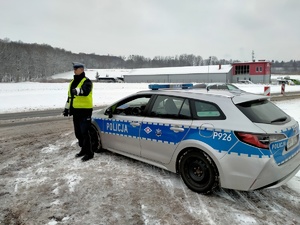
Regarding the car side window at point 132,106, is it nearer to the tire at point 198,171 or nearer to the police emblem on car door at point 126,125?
the police emblem on car door at point 126,125

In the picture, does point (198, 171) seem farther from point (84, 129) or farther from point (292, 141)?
point (84, 129)

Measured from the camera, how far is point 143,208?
11.4 ft

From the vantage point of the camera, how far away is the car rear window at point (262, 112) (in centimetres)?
360

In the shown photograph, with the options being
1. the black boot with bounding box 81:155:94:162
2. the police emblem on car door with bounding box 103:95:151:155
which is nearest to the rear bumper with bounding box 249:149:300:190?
the police emblem on car door with bounding box 103:95:151:155

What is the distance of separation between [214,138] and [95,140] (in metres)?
2.96

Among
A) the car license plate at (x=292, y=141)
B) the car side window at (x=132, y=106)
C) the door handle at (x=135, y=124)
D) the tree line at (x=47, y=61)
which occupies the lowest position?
the car license plate at (x=292, y=141)

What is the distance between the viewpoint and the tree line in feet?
294

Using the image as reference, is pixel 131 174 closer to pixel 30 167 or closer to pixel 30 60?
pixel 30 167

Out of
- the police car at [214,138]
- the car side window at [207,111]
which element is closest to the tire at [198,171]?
the police car at [214,138]

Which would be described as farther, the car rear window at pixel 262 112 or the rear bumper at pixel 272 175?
the car rear window at pixel 262 112

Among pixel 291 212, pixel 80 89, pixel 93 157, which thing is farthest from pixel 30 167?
pixel 291 212

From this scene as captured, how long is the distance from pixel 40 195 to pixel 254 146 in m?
3.11

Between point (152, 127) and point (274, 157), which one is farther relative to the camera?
point (152, 127)

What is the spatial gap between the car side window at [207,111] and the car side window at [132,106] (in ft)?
3.73
